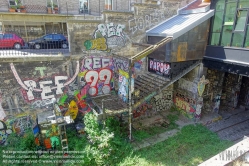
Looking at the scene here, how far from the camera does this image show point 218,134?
10.2 meters

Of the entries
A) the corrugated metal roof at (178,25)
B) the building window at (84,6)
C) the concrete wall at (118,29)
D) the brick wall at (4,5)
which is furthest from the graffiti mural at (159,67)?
the brick wall at (4,5)

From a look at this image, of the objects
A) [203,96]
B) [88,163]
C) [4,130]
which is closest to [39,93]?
[4,130]

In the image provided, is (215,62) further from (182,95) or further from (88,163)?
(88,163)

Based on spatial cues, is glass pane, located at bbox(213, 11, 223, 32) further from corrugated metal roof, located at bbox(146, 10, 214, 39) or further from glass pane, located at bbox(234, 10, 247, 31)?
glass pane, located at bbox(234, 10, 247, 31)

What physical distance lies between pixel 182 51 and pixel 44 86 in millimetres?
7840

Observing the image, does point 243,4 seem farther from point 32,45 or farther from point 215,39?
point 32,45

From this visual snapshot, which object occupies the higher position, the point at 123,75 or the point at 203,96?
the point at 123,75

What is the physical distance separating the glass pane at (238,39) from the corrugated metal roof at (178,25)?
6.27 feet

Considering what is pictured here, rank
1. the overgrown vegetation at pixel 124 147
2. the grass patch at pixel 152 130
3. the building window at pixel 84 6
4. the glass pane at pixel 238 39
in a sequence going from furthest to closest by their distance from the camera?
the building window at pixel 84 6 < the grass patch at pixel 152 130 < the glass pane at pixel 238 39 < the overgrown vegetation at pixel 124 147

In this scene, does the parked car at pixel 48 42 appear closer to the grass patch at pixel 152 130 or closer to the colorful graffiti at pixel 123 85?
the colorful graffiti at pixel 123 85

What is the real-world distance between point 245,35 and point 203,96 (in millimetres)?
4725

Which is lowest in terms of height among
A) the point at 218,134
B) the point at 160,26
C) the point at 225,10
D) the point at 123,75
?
the point at 218,134

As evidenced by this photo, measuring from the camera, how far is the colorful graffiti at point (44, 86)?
840cm

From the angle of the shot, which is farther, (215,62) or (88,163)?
(215,62)
